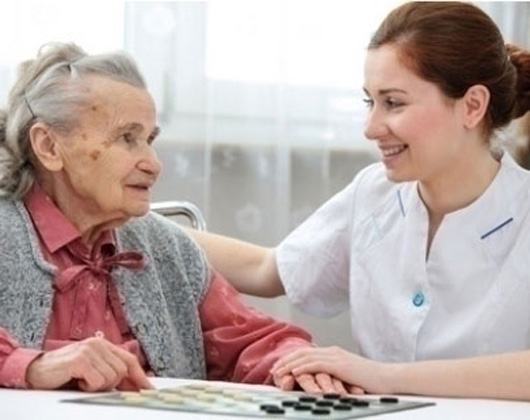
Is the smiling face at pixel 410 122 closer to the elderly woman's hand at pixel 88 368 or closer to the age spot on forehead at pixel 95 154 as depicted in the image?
the age spot on forehead at pixel 95 154

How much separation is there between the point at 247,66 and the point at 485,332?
105cm

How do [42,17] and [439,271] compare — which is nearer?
[439,271]

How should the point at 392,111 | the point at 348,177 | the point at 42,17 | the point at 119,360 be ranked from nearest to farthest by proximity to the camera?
the point at 119,360 < the point at 392,111 < the point at 42,17 < the point at 348,177

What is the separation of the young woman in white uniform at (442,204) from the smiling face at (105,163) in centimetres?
38

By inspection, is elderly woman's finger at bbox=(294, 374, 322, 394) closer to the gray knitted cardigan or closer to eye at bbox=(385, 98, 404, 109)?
the gray knitted cardigan

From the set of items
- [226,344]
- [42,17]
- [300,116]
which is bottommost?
[226,344]

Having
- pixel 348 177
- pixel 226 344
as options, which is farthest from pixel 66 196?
pixel 348 177

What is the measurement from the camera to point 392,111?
6.69 feet

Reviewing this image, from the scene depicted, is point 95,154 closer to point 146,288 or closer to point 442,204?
point 146,288

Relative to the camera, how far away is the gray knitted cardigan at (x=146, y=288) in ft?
6.04

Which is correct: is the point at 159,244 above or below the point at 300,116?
below

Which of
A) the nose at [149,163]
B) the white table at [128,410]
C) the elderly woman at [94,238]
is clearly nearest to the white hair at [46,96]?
the elderly woman at [94,238]

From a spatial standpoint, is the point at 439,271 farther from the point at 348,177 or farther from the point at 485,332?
the point at 348,177

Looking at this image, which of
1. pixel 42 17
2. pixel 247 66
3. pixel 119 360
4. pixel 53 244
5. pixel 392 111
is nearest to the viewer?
pixel 119 360
